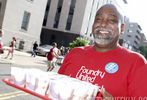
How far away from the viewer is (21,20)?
23.8 meters

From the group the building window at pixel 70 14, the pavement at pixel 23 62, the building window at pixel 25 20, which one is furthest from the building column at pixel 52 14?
the pavement at pixel 23 62

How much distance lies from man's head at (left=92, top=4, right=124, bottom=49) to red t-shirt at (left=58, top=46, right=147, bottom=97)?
10cm

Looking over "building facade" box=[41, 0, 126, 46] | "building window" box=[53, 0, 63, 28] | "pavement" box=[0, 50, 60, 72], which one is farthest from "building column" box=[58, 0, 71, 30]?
"pavement" box=[0, 50, 60, 72]

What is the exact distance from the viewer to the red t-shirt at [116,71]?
181 centimetres

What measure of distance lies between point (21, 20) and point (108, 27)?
22970 mm

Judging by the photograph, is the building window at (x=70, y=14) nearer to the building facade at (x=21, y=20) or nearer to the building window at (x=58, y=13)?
the building window at (x=58, y=13)

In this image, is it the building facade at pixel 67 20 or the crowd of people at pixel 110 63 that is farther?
the building facade at pixel 67 20

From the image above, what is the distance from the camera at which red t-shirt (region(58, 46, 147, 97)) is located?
5.92 feet

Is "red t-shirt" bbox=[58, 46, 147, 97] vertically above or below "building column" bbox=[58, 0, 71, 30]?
below

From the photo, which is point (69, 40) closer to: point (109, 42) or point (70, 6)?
point (70, 6)

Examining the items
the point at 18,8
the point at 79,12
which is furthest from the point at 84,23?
the point at 18,8

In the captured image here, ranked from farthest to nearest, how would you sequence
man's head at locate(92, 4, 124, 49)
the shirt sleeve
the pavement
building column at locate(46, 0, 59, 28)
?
building column at locate(46, 0, 59, 28)
the pavement
man's head at locate(92, 4, 124, 49)
the shirt sleeve

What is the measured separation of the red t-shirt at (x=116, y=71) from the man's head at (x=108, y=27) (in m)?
0.10

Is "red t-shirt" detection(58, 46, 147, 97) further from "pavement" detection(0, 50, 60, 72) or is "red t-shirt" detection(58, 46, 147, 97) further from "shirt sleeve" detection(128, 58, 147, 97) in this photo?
"pavement" detection(0, 50, 60, 72)
